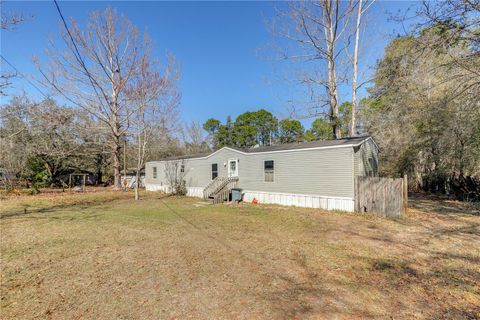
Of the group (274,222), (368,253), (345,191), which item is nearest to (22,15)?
(274,222)

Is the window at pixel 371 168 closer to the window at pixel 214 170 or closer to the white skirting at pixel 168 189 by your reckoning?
the window at pixel 214 170

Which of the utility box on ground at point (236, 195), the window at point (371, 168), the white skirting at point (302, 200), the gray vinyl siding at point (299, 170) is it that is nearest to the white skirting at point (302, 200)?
the white skirting at point (302, 200)

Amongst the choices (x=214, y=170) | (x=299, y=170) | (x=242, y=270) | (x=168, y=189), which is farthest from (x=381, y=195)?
(x=168, y=189)

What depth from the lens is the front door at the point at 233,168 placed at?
14.1 m

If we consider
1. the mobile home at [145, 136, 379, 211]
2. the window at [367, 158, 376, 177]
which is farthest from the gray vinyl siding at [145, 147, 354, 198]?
the window at [367, 158, 376, 177]

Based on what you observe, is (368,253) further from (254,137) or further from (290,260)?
(254,137)

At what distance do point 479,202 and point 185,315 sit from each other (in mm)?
14105

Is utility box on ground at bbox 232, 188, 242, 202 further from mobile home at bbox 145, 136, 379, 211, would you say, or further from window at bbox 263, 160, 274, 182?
window at bbox 263, 160, 274, 182

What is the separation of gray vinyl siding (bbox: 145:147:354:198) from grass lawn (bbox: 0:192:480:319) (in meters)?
2.56

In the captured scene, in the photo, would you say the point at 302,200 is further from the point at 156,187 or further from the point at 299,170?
the point at 156,187

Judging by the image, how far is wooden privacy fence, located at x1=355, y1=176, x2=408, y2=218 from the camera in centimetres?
824

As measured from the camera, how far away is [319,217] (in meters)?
8.57

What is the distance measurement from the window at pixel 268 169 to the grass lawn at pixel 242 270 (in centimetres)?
501

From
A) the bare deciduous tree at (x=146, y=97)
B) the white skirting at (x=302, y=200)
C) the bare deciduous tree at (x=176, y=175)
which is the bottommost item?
the white skirting at (x=302, y=200)
